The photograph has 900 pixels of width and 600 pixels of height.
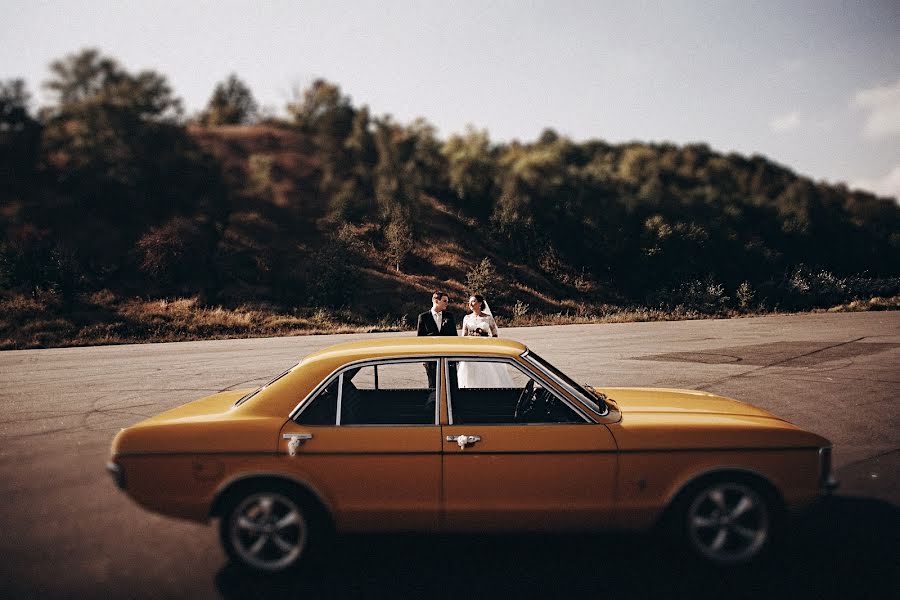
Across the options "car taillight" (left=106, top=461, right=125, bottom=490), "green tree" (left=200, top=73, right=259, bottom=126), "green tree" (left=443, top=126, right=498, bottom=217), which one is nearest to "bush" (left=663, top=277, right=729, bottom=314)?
"green tree" (left=443, top=126, right=498, bottom=217)

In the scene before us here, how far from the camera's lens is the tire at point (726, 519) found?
379 cm

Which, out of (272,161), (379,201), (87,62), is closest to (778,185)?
(379,201)

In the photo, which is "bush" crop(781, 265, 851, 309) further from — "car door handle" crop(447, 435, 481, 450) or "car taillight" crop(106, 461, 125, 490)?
"car taillight" crop(106, 461, 125, 490)

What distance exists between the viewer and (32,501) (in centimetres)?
525

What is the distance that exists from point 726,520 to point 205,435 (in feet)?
10.4

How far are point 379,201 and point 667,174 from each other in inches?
1067

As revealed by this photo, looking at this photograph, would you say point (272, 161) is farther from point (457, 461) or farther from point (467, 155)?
point (467, 155)

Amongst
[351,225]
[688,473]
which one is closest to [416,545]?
[688,473]

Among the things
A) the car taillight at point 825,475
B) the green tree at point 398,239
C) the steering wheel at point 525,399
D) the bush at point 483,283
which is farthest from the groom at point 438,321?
the green tree at point 398,239

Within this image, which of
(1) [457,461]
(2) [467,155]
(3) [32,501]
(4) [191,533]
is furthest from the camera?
(2) [467,155]

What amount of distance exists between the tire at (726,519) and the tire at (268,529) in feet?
7.29

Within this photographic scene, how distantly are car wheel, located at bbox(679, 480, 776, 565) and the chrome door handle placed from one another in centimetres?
228

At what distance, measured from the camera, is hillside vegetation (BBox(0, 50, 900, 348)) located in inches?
1026

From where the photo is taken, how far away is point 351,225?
149 feet
